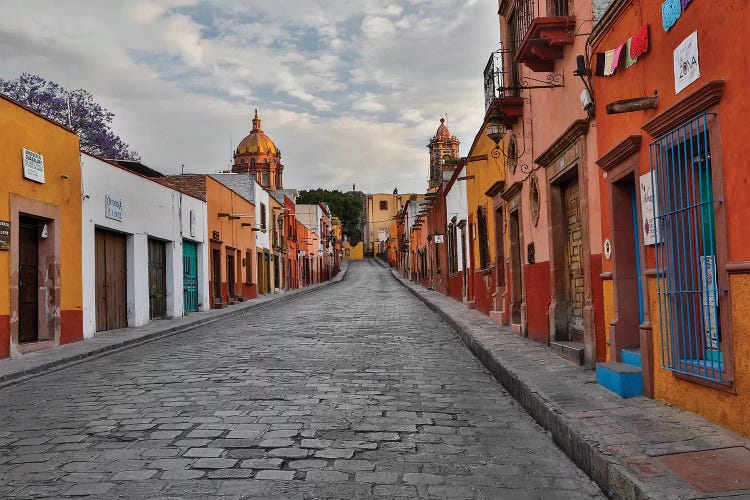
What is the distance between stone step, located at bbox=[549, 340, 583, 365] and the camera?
8.28 meters

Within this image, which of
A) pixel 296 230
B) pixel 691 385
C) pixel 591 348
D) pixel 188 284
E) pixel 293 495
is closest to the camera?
pixel 293 495

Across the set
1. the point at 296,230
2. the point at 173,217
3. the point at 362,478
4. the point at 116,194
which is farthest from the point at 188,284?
the point at 296,230

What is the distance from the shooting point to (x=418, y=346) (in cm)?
1165

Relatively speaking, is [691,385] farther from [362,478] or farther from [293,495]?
[293,495]

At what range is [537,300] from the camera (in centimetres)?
1114

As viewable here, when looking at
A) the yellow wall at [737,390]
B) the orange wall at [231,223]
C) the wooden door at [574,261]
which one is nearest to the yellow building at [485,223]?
the wooden door at [574,261]

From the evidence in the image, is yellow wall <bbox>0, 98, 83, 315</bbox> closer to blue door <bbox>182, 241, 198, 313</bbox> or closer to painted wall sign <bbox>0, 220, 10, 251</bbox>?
painted wall sign <bbox>0, 220, 10, 251</bbox>

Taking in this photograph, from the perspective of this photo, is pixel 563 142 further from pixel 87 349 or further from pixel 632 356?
pixel 87 349

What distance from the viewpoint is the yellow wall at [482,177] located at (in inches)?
597

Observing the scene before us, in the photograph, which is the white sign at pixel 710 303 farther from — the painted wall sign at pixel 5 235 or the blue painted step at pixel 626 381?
the painted wall sign at pixel 5 235

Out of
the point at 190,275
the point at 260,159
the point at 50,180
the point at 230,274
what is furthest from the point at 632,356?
the point at 260,159

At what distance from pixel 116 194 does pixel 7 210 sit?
478 centimetres

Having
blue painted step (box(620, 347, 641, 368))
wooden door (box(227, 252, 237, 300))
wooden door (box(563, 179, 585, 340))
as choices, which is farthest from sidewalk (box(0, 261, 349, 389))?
wooden door (box(227, 252, 237, 300))

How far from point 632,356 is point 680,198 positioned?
1.97m
